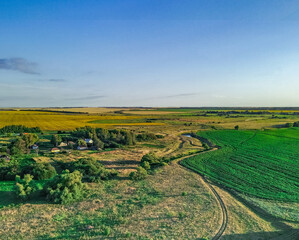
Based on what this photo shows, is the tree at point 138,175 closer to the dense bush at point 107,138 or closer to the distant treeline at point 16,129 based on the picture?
the dense bush at point 107,138

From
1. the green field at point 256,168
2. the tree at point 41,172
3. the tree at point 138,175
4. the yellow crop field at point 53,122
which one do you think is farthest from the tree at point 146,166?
the yellow crop field at point 53,122

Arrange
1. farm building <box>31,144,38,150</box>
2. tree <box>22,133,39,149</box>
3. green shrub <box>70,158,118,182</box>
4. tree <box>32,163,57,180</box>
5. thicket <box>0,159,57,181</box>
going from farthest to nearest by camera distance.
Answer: farm building <box>31,144,38,150</box> → tree <box>22,133,39,149</box> → green shrub <box>70,158,118,182</box> → tree <box>32,163,57,180</box> → thicket <box>0,159,57,181</box>

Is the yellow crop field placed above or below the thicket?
above

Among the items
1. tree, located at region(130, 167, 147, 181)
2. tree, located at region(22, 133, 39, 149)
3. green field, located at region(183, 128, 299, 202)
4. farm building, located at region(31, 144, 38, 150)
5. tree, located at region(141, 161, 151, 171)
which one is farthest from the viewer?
farm building, located at region(31, 144, 38, 150)

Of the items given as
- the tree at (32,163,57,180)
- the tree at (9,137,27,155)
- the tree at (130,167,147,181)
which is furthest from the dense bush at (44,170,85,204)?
the tree at (9,137,27,155)

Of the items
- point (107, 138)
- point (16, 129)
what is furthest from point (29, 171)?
point (16, 129)

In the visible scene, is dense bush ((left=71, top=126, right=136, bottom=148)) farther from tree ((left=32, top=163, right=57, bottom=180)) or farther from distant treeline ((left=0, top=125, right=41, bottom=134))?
distant treeline ((left=0, top=125, right=41, bottom=134))

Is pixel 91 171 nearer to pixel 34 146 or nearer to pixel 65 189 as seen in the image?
pixel 65 189
